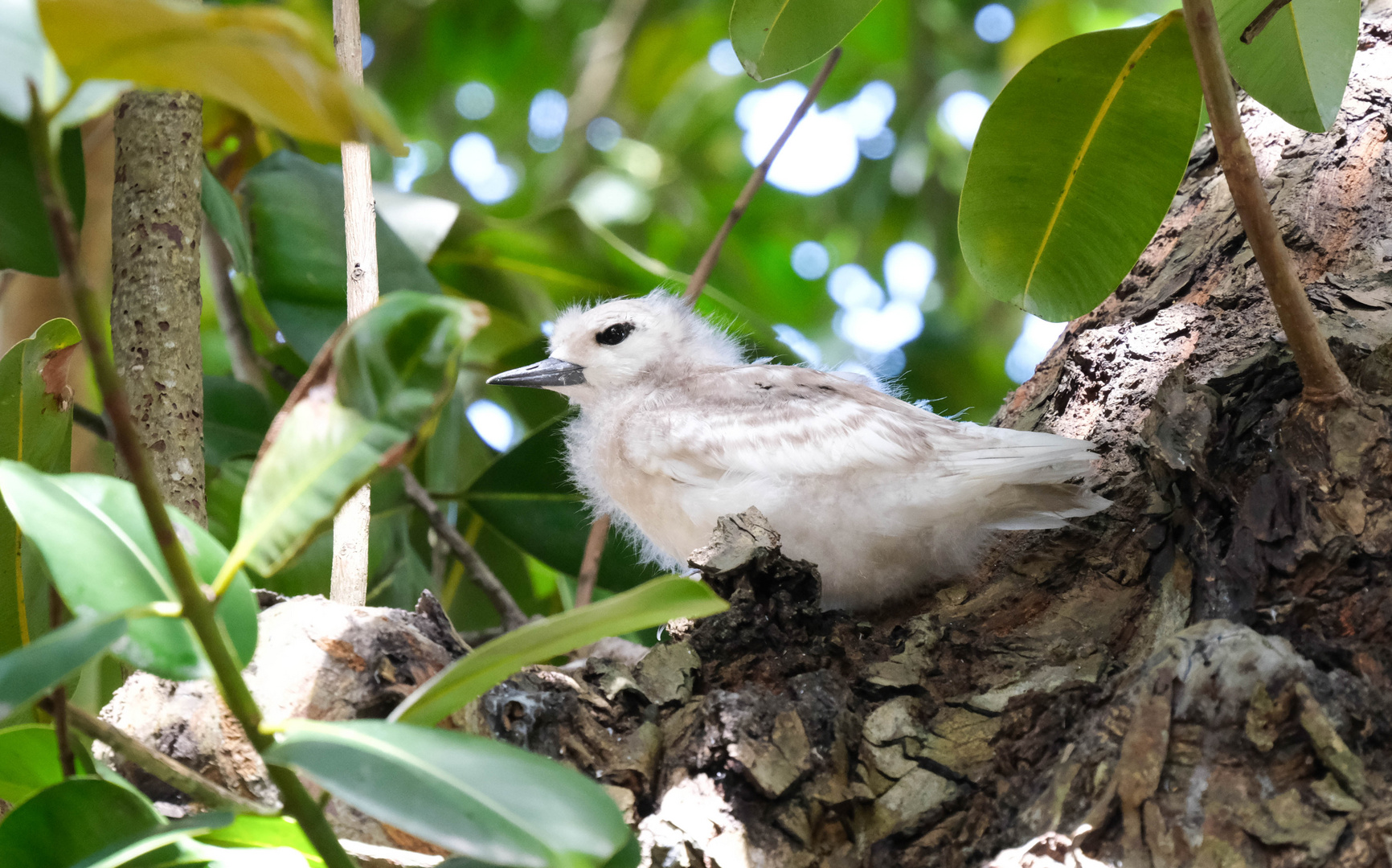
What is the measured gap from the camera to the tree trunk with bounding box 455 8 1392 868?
2.69ft

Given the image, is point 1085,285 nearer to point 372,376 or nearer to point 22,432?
point 372,376

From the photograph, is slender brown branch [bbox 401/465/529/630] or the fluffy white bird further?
slender brown branch [bbox 401/465/529/630]

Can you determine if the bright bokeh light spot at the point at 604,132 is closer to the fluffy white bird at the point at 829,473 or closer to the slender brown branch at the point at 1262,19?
the fluffy white bird at the point at 829,473

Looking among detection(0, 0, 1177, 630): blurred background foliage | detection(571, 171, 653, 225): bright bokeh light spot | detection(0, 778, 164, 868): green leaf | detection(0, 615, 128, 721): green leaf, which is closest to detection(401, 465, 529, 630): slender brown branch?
detection(0, 0, 1177, 630): blurred background foliage

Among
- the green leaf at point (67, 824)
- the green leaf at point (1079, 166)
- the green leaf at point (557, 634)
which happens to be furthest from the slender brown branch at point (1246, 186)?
the green leaf at point (67, 824)

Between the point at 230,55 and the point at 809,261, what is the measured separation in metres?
3.58

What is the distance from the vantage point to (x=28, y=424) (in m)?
1.05

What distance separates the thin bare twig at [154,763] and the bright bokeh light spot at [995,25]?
10.4 feet

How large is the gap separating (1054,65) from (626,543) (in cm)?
104

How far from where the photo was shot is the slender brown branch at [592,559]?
1.66m

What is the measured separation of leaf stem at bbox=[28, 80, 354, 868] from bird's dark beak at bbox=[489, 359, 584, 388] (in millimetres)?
1190

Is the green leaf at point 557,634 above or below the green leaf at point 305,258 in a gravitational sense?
below

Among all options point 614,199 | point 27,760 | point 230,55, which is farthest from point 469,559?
point 614,199

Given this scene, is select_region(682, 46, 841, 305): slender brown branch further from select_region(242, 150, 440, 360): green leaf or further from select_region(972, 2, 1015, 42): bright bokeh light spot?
select_region(972, 2, 1015, 42): bright bokeh light spot
